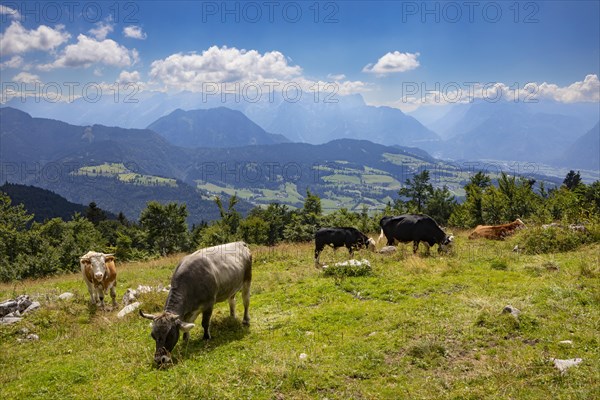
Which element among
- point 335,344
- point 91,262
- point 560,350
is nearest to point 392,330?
point 335,344

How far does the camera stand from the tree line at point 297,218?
114 ft

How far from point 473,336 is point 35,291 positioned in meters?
21.2

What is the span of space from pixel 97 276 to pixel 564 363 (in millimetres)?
15968

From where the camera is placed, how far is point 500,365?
7.90m

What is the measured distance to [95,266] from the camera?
53.0 feet

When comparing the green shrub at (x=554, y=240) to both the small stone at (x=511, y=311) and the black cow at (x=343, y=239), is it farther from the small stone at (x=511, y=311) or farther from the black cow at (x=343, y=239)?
the small stone at (x=511, y=311)

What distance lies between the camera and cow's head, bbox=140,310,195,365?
9.34 meters

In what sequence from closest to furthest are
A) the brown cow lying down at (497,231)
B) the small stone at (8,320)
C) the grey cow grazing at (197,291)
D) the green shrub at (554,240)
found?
the grey cow grazing at (197,291), the small stone at (8,320), the green shrub at (554,240), the brown cow lying down at (497,231)

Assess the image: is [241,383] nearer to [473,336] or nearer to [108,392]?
[108,392]

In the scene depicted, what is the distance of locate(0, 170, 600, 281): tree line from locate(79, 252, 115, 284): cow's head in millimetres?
8389

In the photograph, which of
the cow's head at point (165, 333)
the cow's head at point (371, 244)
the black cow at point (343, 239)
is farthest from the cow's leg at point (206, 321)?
the cow's head at point (371, 244)

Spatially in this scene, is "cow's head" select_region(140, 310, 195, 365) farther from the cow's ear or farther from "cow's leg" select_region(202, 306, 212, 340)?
"cow's leg" select_region(202, 306, 212, 340)

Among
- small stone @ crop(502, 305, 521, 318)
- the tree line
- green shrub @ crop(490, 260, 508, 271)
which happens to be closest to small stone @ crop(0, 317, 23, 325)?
the tree line

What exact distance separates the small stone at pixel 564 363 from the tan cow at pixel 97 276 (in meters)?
15.8
